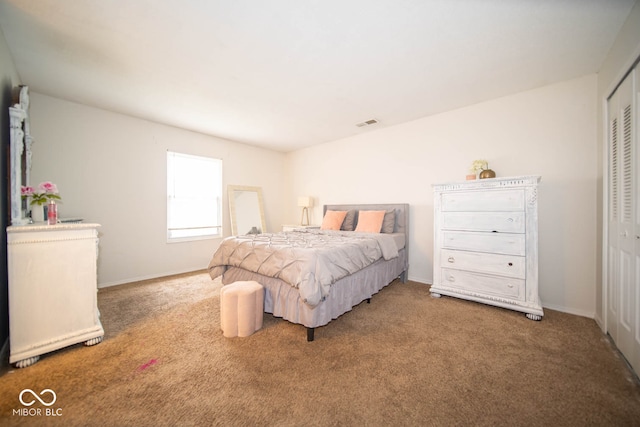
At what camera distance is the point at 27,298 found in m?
1.72

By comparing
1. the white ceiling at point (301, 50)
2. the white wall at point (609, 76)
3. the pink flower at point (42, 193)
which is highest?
the white ceiling at point (301, 50)

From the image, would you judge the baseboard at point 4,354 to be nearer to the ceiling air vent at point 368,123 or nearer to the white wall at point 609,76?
the ceiling air vent at point 368,123

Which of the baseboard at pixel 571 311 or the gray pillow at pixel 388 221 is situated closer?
the baseboard at pixel 571 311

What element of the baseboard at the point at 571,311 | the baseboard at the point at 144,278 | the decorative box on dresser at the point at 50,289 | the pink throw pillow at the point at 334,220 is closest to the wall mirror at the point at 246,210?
the baseboard at the point at 144,278

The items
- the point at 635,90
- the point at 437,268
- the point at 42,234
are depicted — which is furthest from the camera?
the point at 437,268

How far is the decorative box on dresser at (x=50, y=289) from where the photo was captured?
5.54 ft

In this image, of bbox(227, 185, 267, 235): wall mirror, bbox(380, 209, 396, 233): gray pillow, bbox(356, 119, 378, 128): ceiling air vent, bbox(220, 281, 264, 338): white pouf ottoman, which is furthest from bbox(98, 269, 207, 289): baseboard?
bbox(356, 119, 378, 128): ceiling air vent

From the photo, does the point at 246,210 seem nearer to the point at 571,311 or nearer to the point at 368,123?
the point at 368,123

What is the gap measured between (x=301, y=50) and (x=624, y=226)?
2973 mm

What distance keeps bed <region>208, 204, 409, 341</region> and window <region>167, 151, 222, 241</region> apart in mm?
1842

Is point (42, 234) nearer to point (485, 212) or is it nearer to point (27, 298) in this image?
point (27, 298)

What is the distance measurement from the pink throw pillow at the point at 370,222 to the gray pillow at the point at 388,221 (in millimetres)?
70

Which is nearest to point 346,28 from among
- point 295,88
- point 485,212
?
point 295,88

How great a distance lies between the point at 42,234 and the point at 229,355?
1677 millimetres
